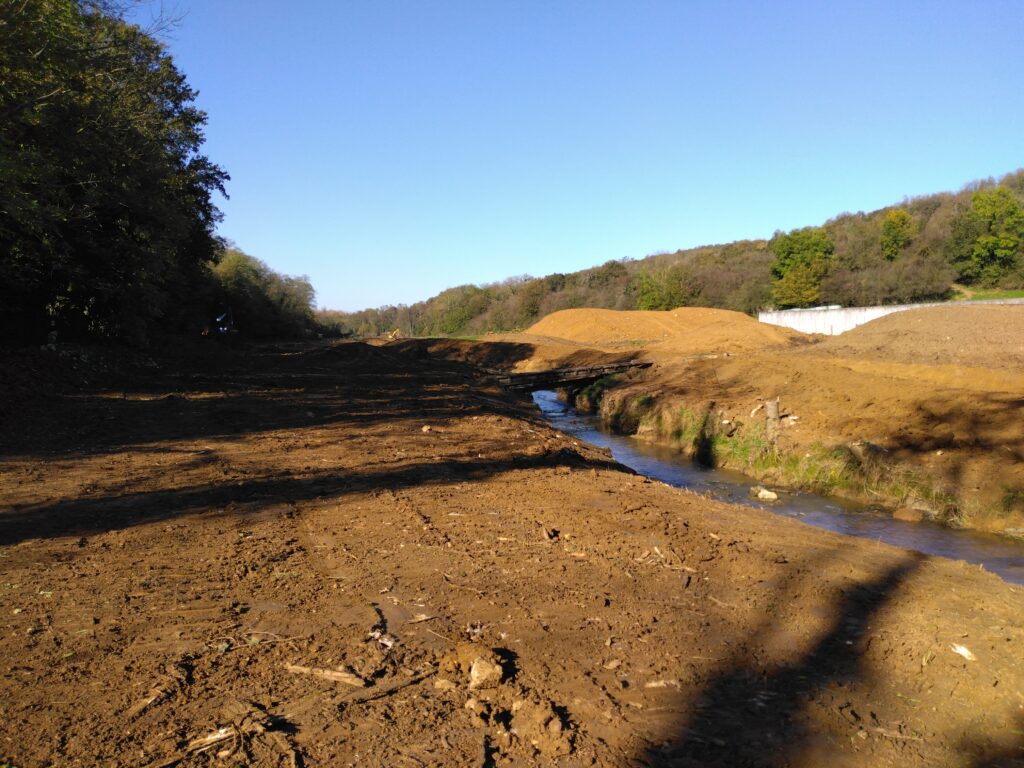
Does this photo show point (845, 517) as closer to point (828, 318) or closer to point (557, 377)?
point (557, 377)

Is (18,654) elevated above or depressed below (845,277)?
below

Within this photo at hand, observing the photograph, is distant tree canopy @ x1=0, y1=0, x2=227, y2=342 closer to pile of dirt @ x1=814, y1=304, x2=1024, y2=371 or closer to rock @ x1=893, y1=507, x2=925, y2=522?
rock @ x1=893, y1=507, x2=925, y2=522

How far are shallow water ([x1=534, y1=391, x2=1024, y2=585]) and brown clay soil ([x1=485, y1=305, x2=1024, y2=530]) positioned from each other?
683 millimetres

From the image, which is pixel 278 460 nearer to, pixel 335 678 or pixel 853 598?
pixel 335 678

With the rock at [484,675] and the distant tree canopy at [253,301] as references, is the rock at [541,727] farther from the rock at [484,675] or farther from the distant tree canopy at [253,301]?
the distant tree canopy at [253,301]

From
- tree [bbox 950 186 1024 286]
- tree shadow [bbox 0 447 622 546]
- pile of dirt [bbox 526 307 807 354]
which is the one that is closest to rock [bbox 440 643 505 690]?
tree shadow [bbox 0 447 622 546]

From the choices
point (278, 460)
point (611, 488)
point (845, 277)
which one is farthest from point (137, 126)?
point (845, 277)

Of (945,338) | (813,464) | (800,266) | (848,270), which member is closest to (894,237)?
(848,270)

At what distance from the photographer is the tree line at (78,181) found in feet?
41.8

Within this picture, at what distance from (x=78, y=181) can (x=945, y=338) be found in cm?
2839

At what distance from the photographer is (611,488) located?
8609 mm

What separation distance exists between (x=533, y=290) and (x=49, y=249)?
72977 millimetres

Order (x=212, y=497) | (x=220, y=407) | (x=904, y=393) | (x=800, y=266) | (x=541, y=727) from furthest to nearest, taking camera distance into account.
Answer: (x=800, y=266)
(x=904, y=393)
(x=220, y=407)
(x=212, y=497)
(x=541, y=727)

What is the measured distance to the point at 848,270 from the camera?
60.9m
